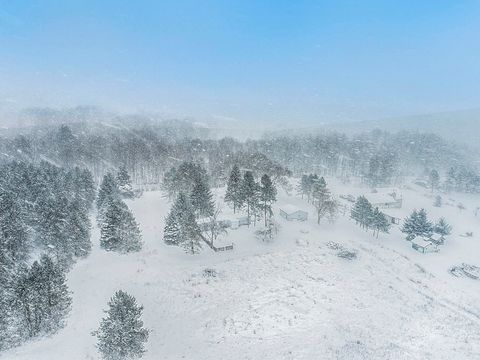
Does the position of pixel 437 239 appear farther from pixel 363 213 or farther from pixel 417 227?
pixel 363 213

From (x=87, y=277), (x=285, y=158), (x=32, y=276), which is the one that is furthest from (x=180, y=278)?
(x=285, y=158)

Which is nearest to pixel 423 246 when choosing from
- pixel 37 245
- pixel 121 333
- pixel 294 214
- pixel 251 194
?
pixel 294 214

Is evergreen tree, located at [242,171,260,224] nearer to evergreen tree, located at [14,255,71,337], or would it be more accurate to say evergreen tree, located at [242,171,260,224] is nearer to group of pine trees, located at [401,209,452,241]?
evergreen tree, located at [14,255,71,337]

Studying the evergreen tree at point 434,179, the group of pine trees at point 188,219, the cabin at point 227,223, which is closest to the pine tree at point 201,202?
the group of pine trees at point 188,219

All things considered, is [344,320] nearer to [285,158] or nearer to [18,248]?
[18,248]

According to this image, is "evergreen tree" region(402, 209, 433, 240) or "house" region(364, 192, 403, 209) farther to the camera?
"house" region(364, 192, 403, 209)

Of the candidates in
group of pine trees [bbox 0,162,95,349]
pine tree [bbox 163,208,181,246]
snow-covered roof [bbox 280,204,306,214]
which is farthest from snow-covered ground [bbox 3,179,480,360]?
snow-covered roof [bbox 280,204,306,214]
